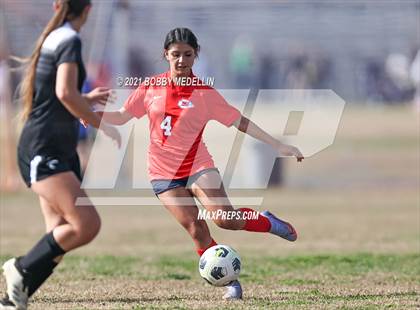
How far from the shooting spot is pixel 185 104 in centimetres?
828

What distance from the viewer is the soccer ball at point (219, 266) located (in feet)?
26.7

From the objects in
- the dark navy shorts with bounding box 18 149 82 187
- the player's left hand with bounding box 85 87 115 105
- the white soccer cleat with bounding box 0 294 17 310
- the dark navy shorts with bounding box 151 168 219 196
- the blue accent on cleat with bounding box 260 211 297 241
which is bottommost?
the white soccer cleat with bounding box 0 294 17 310

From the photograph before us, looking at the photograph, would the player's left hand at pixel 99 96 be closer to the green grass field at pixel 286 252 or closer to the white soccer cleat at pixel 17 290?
the white soccer cleat at pixel 17 290

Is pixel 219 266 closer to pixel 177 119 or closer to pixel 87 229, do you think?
pixel 177 119

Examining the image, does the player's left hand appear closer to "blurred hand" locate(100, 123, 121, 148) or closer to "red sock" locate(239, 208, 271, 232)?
"blurred hand" locate(100, 123, 121, 148)

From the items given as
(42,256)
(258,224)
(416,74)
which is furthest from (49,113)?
(416,74)

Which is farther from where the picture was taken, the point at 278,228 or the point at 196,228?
the point at 278,228

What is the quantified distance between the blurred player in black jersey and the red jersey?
1234mm

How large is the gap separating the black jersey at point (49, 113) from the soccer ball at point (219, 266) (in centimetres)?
172

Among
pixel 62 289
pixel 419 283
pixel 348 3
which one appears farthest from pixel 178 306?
pixel 348 3

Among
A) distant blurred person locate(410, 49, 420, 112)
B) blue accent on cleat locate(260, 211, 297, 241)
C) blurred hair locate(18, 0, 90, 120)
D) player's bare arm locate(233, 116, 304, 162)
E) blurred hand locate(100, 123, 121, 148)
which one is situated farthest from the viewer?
distant blurred person locate(410, 49, 420, 112)

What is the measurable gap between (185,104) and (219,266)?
1315 mm

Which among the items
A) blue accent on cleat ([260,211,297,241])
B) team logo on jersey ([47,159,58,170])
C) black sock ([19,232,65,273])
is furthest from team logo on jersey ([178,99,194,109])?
black sock ([19,232,65,273])

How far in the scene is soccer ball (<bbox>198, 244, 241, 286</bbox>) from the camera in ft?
26.7
